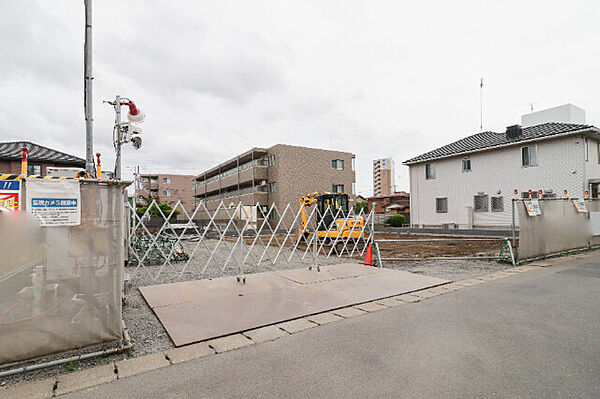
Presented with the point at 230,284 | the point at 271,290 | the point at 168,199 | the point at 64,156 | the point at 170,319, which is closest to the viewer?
the point at 170,319

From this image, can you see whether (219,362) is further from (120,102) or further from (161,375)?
(120,102)

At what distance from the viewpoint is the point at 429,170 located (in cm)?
2311

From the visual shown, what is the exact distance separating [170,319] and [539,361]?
3.87 m

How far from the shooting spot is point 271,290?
5309mm

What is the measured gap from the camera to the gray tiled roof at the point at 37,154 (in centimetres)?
2337

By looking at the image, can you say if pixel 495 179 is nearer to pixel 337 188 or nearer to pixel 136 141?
pixel 337 188

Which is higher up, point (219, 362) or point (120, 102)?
point (120, 102)

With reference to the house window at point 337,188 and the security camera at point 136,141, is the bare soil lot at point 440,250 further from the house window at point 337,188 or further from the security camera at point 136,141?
the house window at point 337,188

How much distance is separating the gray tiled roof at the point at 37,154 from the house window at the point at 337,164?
887 inches

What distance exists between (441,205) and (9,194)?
23208 millimetres

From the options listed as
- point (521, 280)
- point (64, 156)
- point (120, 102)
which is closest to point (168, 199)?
point (64, 156)

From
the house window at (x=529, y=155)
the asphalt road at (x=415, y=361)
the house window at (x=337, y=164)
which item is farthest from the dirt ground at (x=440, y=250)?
the house window at (x=337, y=164)

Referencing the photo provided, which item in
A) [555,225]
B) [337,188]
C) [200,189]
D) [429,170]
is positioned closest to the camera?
[555,225]

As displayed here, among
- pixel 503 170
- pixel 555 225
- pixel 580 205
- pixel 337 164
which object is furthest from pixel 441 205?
pixel 555 225
